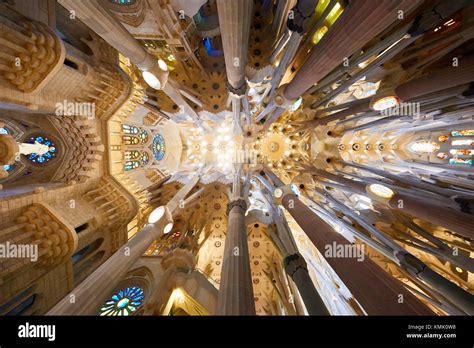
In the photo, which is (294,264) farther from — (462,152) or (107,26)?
(462,152)

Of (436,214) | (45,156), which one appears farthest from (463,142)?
(45,156)

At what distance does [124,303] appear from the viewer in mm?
9539

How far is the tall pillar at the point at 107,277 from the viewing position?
4.24 meters

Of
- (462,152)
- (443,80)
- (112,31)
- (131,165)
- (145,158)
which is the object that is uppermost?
(112,31)

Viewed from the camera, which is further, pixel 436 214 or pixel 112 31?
pixel 436 214

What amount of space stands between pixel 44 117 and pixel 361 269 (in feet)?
47.4

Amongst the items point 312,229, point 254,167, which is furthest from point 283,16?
point 312,229

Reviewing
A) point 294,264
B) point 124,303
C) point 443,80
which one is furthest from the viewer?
point 124,303

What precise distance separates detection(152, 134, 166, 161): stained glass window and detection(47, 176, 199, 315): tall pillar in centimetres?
1013

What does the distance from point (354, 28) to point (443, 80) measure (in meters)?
3.57

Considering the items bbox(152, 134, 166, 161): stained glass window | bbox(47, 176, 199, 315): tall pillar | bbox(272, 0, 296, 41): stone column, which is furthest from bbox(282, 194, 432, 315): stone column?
bbox(152, 134, 166, 161): stained glass window

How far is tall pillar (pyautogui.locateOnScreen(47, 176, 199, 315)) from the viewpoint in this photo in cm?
424

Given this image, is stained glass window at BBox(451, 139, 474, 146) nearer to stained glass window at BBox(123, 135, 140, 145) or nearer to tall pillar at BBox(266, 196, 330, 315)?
tall pillar at BBox(266, 196, 330, 315)
